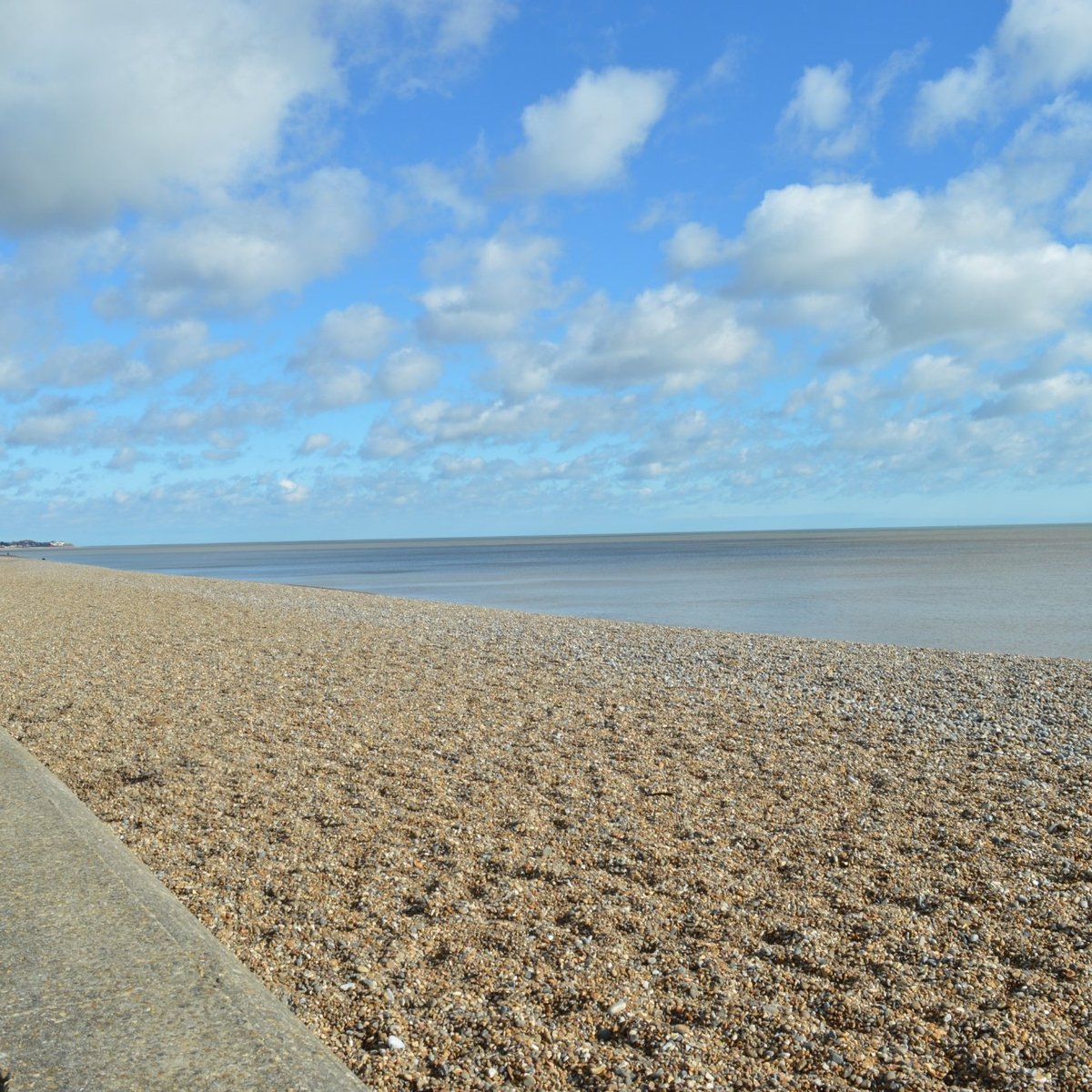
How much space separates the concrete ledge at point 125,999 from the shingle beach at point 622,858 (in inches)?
14.8

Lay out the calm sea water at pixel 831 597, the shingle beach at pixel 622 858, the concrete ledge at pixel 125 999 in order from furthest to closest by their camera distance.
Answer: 1. the calm sea water at pixel 831 597
2. the shingle beach at pixel 622 858
3. the concrete ledge at pixel 125 999

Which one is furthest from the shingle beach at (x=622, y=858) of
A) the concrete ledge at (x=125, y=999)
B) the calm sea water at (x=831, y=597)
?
the calm sea water at (x=831, y=597)

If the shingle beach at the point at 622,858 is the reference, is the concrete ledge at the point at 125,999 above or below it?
above

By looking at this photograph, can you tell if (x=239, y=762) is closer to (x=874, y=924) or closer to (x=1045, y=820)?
(x=874, y=924)

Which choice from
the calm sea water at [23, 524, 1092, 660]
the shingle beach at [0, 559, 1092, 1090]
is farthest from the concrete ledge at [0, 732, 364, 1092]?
the calm sea water at [23, 524, 1092, 660]

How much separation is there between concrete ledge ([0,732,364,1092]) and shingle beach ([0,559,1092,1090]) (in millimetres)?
375

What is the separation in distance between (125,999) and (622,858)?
9.84 feet

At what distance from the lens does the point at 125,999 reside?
329 centimetres

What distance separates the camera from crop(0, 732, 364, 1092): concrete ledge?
289 cm

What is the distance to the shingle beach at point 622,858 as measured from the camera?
3.62 metres

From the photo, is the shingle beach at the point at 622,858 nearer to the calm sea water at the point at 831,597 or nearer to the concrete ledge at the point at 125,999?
the concrete ledge at the point at 125,999

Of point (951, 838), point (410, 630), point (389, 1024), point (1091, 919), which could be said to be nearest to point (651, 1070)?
point (389, 1024)

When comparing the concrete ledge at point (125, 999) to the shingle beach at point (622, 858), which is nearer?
the concrete ledge at point (125, 999)

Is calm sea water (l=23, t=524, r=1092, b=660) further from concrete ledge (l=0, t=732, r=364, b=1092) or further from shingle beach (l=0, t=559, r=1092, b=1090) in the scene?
concrete ledge (l=0, t=732, r=364, b=1092)
